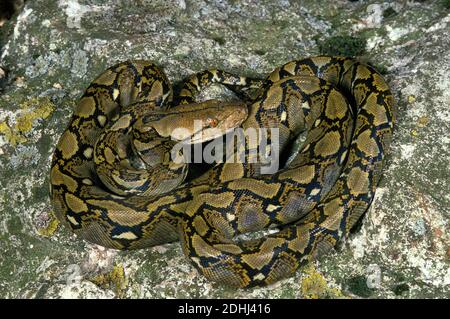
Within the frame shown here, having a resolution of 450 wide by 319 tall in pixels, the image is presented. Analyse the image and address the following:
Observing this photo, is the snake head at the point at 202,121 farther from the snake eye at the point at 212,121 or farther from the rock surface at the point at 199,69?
the rock surface at the point at 199,69

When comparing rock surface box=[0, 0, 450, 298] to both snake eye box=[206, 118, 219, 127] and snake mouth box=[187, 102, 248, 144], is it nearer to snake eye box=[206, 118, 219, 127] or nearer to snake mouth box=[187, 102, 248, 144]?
snake mouth box=[187, 102, 248, 144]

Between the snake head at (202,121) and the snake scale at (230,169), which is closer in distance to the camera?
the snake scale at (230,169)

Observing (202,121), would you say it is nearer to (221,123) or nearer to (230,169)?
(221,123)

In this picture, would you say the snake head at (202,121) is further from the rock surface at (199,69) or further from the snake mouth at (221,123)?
the rock surface at (199,69)

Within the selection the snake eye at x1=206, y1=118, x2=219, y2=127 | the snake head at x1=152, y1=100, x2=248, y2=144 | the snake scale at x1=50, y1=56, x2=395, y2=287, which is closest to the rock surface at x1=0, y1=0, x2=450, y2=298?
the snake scale at x1=50, y1=56, x2=395, y2=287

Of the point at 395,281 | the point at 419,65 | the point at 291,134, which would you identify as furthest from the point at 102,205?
the point at 419,65

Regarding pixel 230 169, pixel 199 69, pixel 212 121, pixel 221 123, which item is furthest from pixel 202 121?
pixel 199 69

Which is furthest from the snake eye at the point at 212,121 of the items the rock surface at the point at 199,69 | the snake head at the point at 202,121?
the rock surface at the point at 199,69
